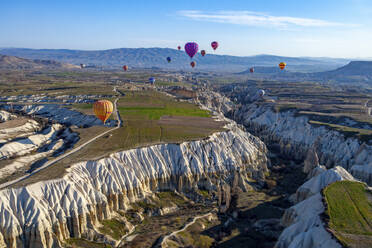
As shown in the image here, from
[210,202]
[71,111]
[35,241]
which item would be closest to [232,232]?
[210,202]

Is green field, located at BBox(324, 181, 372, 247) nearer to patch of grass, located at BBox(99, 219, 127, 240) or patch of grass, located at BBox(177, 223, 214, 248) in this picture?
patch of grass, located at BBox(177, 223, 214, 248)

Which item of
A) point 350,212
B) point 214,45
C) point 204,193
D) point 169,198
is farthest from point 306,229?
point 214,45

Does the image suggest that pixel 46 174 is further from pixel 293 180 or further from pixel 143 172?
pixel 293 180

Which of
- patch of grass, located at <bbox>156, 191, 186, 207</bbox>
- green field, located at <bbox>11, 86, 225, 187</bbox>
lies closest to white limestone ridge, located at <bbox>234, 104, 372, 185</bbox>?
green field, located at <bbox>11, 86, 225, 187</bbox>

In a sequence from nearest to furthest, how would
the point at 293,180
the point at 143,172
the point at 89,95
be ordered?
the point at 143,172 < the point at 293,180 < the point at 89,95

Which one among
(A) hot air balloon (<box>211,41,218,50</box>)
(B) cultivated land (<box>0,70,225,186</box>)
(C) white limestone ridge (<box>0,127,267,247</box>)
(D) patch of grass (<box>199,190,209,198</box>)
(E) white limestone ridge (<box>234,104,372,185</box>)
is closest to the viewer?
(C) white limestone ridge (<box>0,127,267,247</box>)

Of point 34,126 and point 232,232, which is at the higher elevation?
point 34,126

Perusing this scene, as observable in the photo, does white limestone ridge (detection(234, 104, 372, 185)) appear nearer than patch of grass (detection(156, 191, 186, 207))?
No

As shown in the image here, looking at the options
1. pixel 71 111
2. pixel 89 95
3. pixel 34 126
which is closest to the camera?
pixel 34 126
